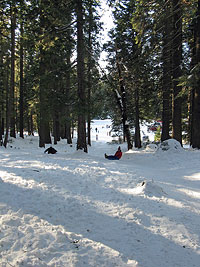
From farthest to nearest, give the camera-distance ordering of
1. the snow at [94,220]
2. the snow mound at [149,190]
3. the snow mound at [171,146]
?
1. the snow mound at [171,146]
2. the snow mound at [149,190]
3. the snow at [94,220]

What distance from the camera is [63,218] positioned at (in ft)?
12.0

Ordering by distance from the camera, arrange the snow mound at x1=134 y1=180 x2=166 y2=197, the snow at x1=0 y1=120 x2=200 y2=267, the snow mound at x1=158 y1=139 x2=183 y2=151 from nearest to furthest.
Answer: the snow at x1=0 y1=120 x2=200 y2=267
the snow mound at x1=134 y1=180 x2=166 y2=197
the snow mound at x1=158 y1=139 x2=183 y2=151

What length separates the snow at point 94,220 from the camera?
266 cm

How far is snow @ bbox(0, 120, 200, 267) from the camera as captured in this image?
266cm

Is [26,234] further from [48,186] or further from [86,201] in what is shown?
[48,186]

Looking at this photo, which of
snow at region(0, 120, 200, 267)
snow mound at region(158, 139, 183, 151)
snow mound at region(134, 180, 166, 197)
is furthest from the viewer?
snow mound at region(158, 139, 183, 151)

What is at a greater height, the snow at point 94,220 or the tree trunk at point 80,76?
the tree trunk at point 80,76

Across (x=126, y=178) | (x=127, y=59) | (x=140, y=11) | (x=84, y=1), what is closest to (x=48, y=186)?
(x=126, y=178)

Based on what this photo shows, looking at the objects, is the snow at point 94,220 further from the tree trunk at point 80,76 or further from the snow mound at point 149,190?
the tree trunk at point 80,76

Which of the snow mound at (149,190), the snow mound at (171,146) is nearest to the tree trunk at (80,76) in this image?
the snow mound at (171,146)

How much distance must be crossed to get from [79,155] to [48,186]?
5656 millimetres

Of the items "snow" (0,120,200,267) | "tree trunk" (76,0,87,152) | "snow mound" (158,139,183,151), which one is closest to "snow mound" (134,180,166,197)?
"snow" (0,120,200,267)

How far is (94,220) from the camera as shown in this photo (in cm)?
370

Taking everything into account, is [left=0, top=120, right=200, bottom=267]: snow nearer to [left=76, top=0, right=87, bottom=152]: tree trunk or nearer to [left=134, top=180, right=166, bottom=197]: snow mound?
[left=134, top=180, right=166, bottom=197]: snow mound
